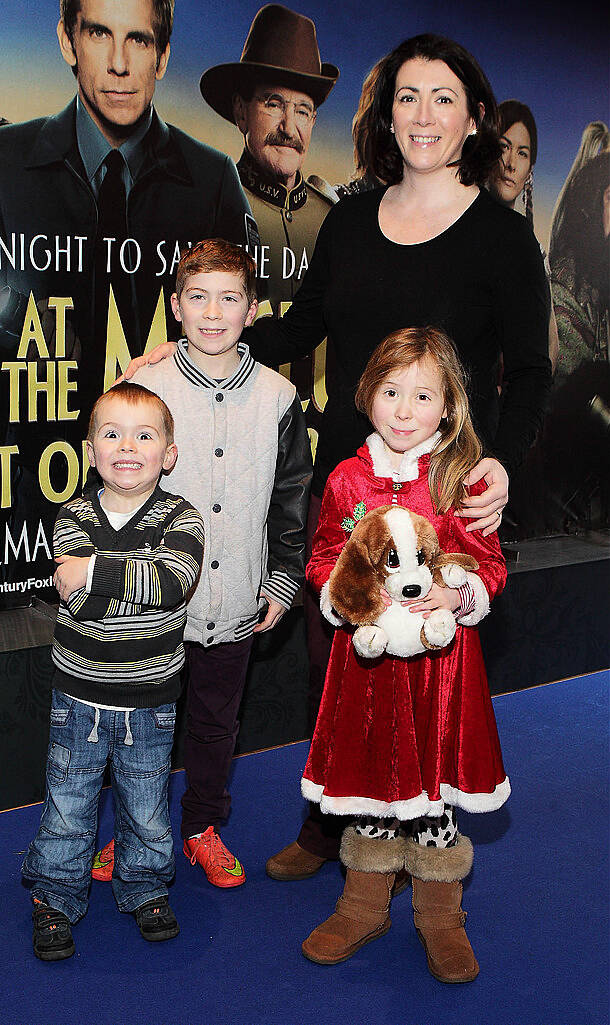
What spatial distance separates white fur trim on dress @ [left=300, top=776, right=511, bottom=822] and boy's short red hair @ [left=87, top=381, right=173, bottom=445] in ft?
2.57

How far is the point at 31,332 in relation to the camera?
9.30 feet

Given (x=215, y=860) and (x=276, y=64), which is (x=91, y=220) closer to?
(x=276, y=64)

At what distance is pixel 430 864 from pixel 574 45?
339cm

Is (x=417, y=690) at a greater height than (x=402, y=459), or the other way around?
(x=402, y=459)

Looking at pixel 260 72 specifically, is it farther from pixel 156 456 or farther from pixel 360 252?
pixel 156 456

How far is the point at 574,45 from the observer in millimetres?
4086

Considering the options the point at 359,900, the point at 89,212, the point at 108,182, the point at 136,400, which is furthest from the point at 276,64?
the point at 359,900

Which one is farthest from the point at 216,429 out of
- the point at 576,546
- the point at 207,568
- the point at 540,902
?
the point at 576,546

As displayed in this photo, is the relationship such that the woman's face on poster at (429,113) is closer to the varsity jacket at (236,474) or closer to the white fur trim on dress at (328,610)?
the varsity jacket at (236,474)

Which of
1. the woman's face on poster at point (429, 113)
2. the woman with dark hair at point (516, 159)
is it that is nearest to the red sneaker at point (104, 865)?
the woman's face on poster at point (429, 113)

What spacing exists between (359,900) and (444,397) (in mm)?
1023

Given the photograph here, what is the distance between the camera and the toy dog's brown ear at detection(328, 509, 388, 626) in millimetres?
1834

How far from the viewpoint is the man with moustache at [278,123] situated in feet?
10.5

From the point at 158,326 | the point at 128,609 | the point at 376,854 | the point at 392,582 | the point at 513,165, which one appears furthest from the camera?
the point at 513,165
